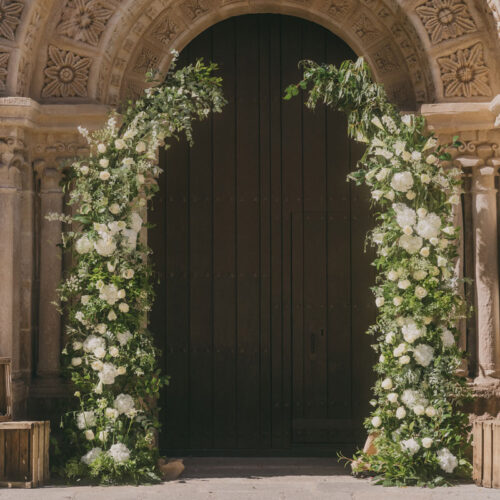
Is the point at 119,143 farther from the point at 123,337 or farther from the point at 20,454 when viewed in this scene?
the point at 20,454

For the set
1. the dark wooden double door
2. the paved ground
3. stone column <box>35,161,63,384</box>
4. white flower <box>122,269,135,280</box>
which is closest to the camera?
the paved ground

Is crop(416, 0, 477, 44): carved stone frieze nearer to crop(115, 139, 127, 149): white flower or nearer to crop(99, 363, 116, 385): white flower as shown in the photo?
crop(115, 139, 127, 149): white flower

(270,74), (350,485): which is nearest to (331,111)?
(270,74)

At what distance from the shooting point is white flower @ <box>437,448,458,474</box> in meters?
5.22

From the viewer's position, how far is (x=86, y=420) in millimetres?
5457

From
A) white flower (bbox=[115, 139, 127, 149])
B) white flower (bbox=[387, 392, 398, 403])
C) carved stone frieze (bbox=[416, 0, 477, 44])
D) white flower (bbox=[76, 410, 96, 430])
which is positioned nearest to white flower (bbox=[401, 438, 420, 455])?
white flower (bbox=[387, 392, 398, 403])

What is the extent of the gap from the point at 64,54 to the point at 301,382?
2919 millimetres

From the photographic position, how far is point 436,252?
543 centimetres

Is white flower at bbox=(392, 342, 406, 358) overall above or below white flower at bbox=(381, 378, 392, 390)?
above

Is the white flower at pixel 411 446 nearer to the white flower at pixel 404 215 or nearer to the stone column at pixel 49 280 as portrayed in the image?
the white flower at pixel 404 215

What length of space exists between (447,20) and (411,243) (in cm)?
164

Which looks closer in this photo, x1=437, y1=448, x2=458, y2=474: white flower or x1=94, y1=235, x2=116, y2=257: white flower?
x1=437, y1=448, x2=458, y2=474: white flower

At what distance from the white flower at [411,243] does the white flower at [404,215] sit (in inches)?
3.3

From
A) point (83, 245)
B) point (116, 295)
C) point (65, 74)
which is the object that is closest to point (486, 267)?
point (116, 295)
